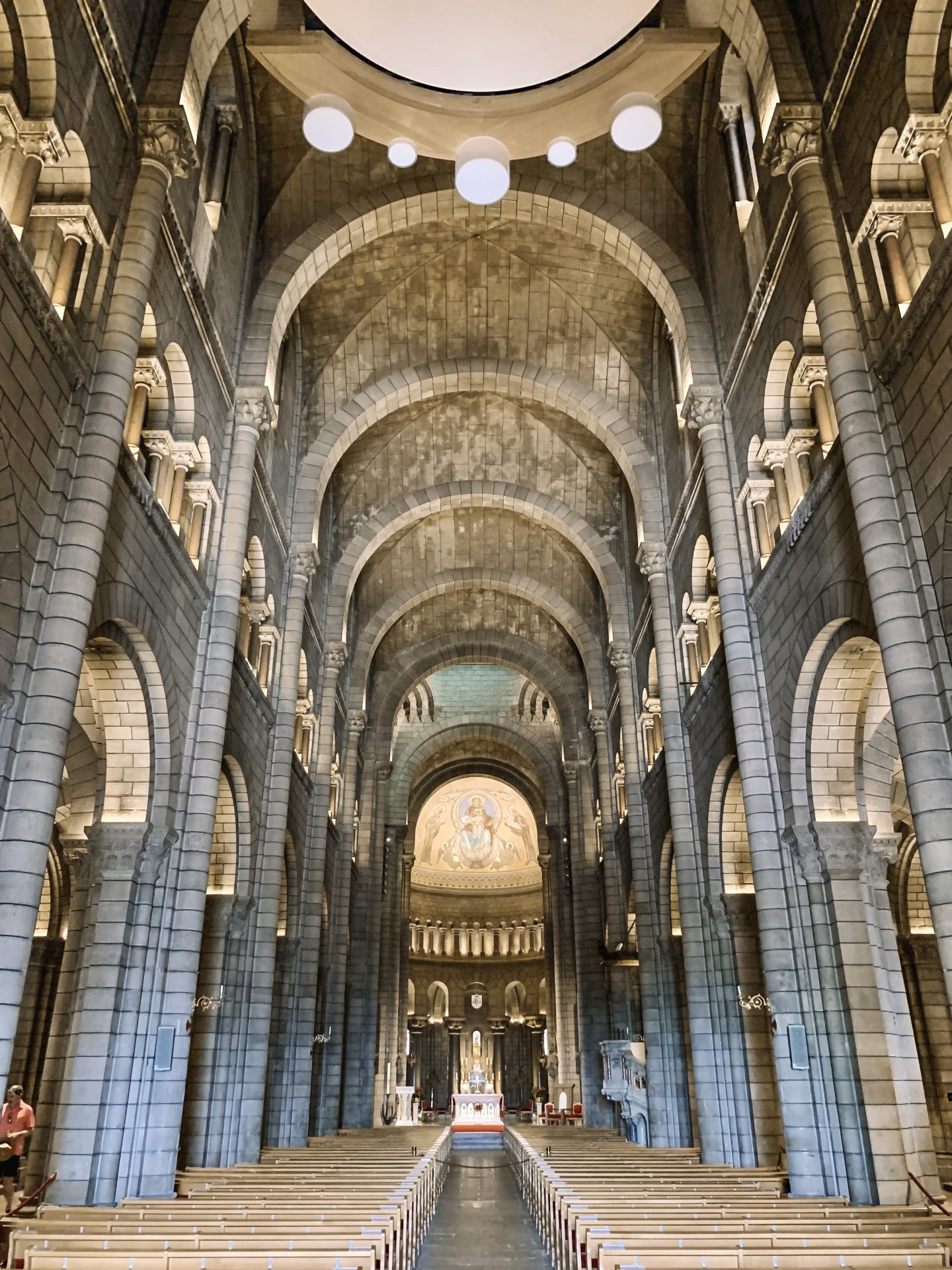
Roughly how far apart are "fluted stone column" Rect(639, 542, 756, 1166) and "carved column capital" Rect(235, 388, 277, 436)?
9679 millimetres

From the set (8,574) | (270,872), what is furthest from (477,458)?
(8,574)

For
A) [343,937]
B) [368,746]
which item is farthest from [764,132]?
[368,746]

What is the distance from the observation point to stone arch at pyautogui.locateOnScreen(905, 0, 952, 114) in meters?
9.71

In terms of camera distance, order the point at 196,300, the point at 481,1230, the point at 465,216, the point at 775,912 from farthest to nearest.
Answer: the point at 465,216, the point at 196,300, the point at 481,1230, the point at 775,912

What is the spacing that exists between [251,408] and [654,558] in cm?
960

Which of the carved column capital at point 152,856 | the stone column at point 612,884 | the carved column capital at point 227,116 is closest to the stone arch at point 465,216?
the carved column capital at point 227,116

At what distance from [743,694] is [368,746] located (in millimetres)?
22528

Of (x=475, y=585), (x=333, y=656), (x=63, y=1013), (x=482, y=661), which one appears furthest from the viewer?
(x=482, y=661)

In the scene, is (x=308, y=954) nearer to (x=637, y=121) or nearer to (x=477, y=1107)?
(x=637, y=121)

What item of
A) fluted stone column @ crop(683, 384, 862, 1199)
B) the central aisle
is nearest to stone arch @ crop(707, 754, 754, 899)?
fluted stone column @ crop(683, 384, 862, 1199)

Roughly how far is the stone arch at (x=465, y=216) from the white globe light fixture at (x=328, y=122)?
711cm

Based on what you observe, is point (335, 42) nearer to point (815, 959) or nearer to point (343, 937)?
point (815, 959)

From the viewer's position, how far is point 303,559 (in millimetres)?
21141

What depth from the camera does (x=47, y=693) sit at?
29.5 ft
